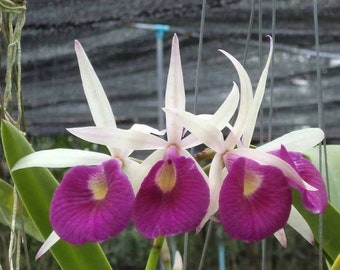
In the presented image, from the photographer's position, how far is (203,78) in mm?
2236

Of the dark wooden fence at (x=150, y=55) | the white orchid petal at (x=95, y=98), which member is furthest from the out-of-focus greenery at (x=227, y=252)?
the white orchid petal at (x=95, y=98)

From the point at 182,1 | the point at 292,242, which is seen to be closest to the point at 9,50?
the point at 182,1

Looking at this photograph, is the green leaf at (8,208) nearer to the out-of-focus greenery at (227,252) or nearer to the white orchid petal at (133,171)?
the white orchid petal at (133,171)

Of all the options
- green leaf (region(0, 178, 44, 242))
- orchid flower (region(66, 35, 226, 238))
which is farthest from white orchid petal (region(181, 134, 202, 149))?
green leaf (region(0, 178, 44, 242))

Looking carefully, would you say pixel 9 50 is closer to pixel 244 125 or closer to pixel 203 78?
pixel 244 125

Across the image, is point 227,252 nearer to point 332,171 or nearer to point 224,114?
point 332,171

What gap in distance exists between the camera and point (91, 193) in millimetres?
463

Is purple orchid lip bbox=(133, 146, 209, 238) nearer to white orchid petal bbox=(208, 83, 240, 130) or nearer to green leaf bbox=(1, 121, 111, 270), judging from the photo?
white orchid petal bbox=(208, 83, 240, 130)

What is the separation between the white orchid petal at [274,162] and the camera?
18.2 inches

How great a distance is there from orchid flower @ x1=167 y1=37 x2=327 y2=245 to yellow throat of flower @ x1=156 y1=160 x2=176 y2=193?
1.2 inches

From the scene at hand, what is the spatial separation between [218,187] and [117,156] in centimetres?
7

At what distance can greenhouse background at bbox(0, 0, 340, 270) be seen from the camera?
1886mm

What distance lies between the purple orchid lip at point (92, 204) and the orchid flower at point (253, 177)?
0.06 meters

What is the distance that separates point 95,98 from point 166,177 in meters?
0.10
